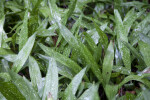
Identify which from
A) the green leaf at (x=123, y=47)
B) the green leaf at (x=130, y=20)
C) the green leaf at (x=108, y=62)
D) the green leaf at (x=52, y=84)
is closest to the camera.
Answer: the green leaf at (x=52, y=84)

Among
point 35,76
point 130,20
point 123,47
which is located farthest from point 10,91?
point 130,20

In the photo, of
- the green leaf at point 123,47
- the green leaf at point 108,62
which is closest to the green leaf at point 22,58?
the green leaf at point 108,62

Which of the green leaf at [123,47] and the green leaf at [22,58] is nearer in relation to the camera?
the green leaf at [22,58]

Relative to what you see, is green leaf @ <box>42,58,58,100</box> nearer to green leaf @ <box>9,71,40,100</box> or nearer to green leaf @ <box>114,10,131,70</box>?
green leaf @ <box>9,71,40,100</box>

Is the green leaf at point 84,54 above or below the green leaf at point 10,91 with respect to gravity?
above

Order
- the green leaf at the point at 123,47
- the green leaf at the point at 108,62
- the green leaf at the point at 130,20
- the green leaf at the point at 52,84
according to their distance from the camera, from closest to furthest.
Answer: the green leaf at the point at 52,84
the green leaf at the point at 108,62
the green leaf at the point at 123,47
the green leaf at the point at 130,20

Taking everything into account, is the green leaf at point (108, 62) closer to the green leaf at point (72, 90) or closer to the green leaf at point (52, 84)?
the green leaf at point (72, 90)

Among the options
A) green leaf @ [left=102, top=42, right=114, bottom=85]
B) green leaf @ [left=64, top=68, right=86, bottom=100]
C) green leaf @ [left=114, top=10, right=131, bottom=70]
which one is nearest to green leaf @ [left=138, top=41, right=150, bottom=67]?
green leaf @ [left=114, top=10, right=131, bottom=70]

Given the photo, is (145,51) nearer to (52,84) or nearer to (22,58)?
(52,84)
